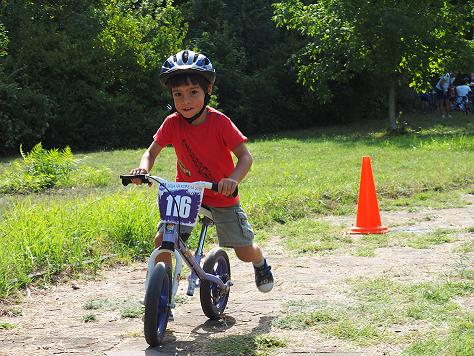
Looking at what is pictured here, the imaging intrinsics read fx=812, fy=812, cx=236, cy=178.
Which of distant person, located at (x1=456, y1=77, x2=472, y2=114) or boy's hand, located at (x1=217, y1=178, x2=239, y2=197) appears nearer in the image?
boy's hand, located at (x1=217, y1=178, x2=239, y2=197)

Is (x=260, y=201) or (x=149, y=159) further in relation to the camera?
(x=260, y=201)

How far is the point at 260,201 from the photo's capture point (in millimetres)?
10367

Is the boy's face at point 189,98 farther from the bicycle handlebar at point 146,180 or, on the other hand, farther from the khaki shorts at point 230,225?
the khaki shorts at point 230,225

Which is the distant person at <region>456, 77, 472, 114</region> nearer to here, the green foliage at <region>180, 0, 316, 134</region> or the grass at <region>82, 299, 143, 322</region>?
the green foliage at <region>180, 0, 316, 134</region>

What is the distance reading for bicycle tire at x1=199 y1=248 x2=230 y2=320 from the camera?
216 inches

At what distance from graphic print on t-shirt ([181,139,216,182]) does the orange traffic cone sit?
12.8 feet

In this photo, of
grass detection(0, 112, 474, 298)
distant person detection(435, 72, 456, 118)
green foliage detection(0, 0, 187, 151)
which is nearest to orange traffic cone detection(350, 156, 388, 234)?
grass detection(0, 112, 474, 298)

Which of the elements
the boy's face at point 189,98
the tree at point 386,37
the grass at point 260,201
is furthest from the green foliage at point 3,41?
the boy's face at point 189,98

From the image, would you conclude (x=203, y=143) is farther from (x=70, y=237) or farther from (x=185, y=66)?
(x=70, y=237)

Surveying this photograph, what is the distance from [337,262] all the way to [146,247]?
1.92 m

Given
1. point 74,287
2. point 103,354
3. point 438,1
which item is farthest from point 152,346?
point 438,1

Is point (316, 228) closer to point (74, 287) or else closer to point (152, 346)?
point (74, 287)

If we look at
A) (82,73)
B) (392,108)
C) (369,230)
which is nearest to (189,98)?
(369,230)

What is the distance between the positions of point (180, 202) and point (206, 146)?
0.49 m
